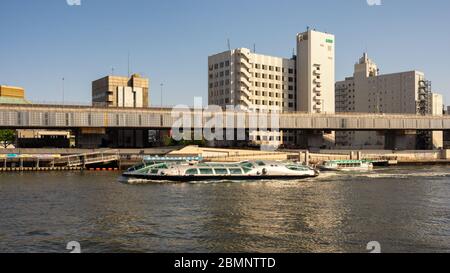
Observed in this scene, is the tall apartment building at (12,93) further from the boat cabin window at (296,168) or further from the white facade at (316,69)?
the boat cabin window at (296,168)

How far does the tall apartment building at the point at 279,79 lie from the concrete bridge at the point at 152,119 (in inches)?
1086

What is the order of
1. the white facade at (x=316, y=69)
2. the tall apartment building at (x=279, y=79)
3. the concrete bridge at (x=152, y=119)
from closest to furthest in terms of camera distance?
1. the concrete bridge at (x=152, y=119)
2. the tall apartment building at (x=279, y=79)
3. the white facade at (x=316, y=69)

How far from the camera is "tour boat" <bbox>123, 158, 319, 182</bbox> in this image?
66.9 metres

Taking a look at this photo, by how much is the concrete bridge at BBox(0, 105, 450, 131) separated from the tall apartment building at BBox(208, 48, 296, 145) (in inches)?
904

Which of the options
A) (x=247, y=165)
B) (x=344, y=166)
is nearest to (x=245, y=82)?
(x=344, y=166)

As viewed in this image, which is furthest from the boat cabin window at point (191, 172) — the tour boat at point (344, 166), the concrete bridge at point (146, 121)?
the concrete bridge at point (146, 121)

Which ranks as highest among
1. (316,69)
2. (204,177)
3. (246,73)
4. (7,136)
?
(316,69)

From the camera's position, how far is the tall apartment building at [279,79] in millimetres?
148875

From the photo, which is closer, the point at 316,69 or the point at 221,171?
the point at 221,171

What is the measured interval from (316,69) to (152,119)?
6784cm

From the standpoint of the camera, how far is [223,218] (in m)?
35.4

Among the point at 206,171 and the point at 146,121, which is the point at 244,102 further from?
the point at 206,171

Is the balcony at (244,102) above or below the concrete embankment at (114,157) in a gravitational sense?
above

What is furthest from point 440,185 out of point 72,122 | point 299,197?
point 72,122
